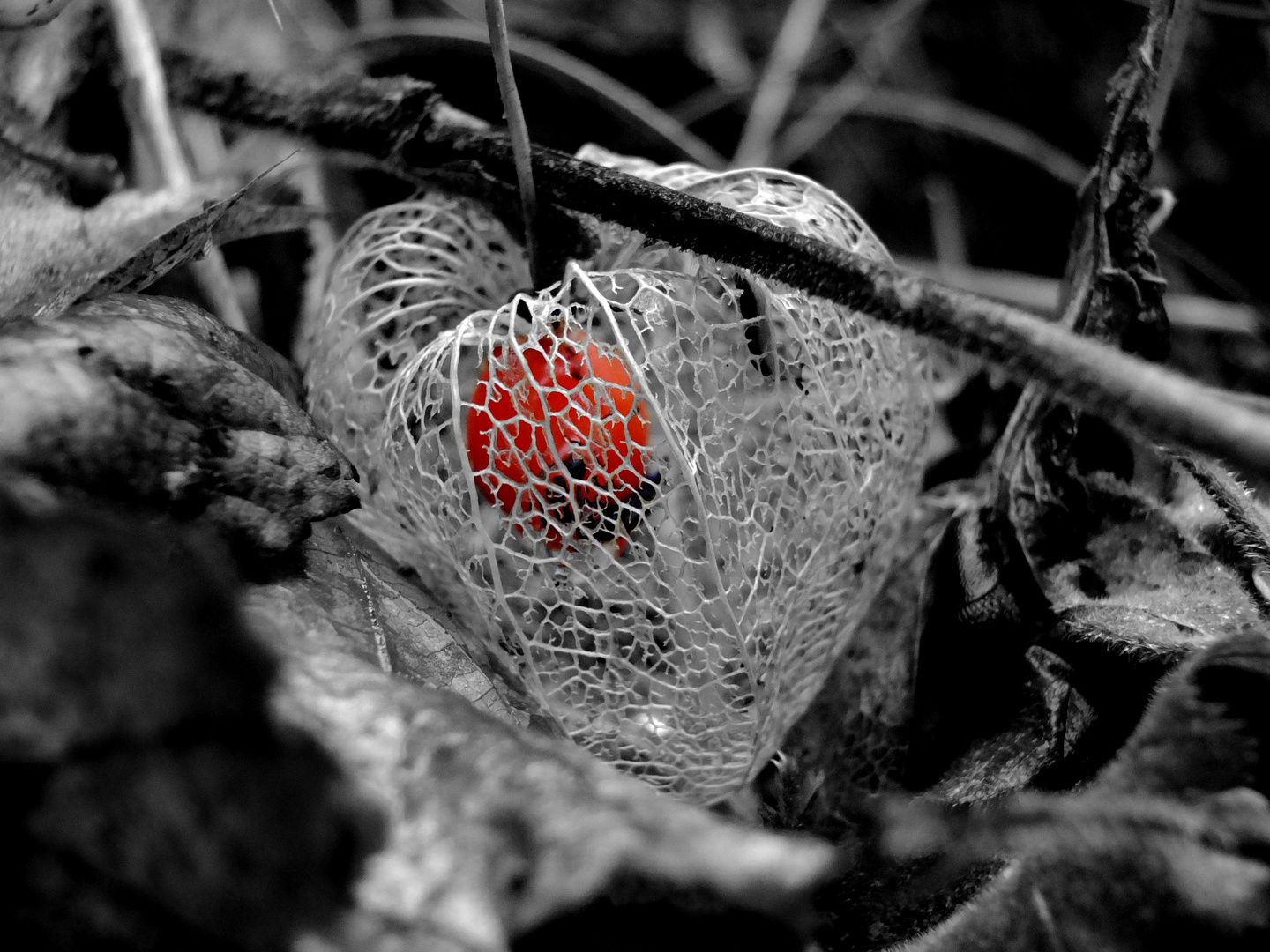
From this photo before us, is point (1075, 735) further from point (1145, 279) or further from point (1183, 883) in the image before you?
point (1145, 279)

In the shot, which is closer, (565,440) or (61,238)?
(565,440)

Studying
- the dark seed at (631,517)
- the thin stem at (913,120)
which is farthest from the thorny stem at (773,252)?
the thin stem at (913,120)

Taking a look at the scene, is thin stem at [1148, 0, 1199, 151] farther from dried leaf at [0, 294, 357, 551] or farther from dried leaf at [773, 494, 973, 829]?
dried leaf at [0, 294, 357, 551]

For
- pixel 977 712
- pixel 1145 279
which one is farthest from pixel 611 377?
pixel 1145 279

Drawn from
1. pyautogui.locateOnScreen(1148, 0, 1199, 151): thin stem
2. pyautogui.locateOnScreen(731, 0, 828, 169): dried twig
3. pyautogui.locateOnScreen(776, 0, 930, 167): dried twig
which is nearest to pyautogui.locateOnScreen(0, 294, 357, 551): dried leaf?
pyautogui.locateOnScreen(1148, 0, 1199, 151): thin stem

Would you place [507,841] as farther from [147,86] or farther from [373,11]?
[373,11]

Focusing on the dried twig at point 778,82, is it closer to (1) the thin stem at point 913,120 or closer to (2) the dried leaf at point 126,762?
(1) the thin stem at point 913,120

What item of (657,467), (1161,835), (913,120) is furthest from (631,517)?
(913,120)
